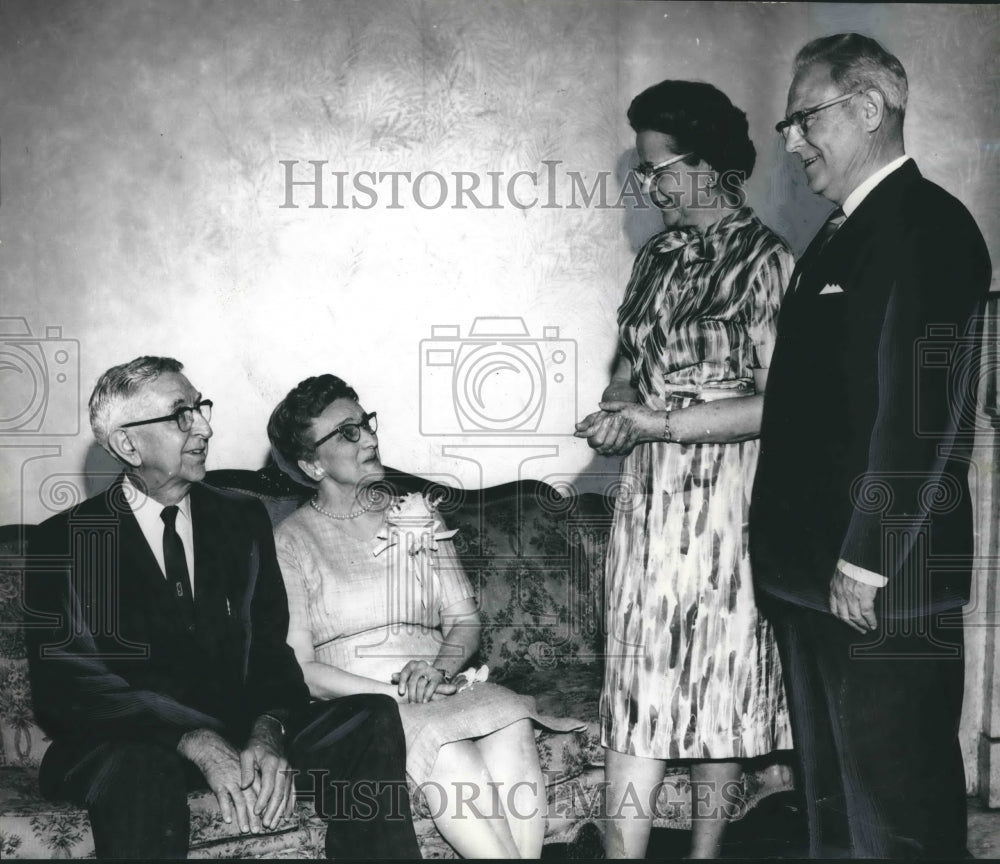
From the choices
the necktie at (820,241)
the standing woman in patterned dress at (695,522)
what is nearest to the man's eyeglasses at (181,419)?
the standing woman in patterned dress at (695,522)

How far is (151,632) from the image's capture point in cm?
322

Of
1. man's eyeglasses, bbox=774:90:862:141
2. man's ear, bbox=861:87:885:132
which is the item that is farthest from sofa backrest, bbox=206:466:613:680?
man's ear, bbox=861:87:885:132

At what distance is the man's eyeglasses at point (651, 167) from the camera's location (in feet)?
10.8

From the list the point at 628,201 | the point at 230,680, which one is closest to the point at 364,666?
the point at 230,680

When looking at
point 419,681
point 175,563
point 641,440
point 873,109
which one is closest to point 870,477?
point 641,440

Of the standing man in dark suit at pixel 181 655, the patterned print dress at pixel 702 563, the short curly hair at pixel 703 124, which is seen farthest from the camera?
the short curly hair at pixel 703 124

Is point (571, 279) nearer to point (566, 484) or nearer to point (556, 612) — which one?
point (566, 484)

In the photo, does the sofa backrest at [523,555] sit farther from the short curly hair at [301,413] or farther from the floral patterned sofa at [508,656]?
the short curly hair at [301,413]

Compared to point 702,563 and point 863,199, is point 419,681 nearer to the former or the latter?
point 702,563

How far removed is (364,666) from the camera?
3.25 meters

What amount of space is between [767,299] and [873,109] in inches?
22.6

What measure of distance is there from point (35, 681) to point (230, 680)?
546mm

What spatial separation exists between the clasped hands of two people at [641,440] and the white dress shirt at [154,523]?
1188 millimetres

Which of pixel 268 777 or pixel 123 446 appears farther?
pixel 123 446
